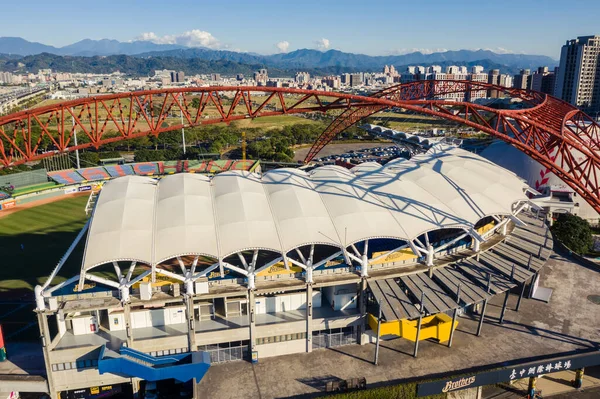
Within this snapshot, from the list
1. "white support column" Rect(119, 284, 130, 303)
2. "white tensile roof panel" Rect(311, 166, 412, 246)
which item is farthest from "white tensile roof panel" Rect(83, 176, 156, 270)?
"white tensile roof panel" Rect(311, 166, 412, 246)

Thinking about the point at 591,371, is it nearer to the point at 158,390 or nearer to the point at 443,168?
the point at 443,168

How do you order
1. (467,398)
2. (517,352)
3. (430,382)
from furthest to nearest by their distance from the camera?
(517,352) → (467,398) → (430,382)

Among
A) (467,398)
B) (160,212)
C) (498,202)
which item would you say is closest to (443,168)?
(498,202)

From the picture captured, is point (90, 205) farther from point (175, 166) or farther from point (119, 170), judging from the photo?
point (175, 166)

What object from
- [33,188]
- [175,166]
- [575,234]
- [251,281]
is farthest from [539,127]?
[33,188]

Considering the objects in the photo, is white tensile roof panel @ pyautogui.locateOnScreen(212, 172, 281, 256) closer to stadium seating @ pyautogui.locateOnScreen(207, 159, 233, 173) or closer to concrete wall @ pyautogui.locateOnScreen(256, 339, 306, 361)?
concrete wall @ pyautogui.locateOnScreen(256, 339, 306, 361)
